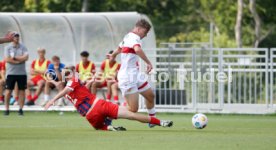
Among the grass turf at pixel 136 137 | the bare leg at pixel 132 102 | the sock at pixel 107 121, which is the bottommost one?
the grass turf at pixel 136 137

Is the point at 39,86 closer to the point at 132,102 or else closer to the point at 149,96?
the point at 149,96

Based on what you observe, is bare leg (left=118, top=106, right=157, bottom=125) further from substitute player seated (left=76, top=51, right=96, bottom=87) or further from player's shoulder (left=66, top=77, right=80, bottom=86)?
substitute player seated (left=76, top=51, right=96, bottom=87)

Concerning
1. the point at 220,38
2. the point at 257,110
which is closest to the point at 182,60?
the point at 257,110

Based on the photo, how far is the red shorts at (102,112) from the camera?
17.5 meters

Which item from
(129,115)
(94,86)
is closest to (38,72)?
(94,86)

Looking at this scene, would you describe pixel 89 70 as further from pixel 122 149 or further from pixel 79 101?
Answer: pixel 122 149

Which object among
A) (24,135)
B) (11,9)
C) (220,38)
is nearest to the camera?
(24,135)

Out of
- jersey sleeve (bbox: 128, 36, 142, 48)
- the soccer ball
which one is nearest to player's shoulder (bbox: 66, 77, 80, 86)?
jersey sleeve (bbox: 128, 36, 142, 48)

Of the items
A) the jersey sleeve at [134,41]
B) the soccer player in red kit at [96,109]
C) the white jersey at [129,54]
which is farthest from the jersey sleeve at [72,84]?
the jersey sleeve at [134,41]

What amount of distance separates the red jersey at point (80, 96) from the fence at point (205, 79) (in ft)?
32.4

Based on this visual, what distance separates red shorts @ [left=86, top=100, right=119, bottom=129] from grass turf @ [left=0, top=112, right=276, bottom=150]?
274 mm

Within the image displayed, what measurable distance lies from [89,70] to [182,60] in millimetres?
2722

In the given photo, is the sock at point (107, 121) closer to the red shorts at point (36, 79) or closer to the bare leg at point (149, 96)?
the bare leg at point (149, 96)

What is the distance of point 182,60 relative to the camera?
2867 centimetres
